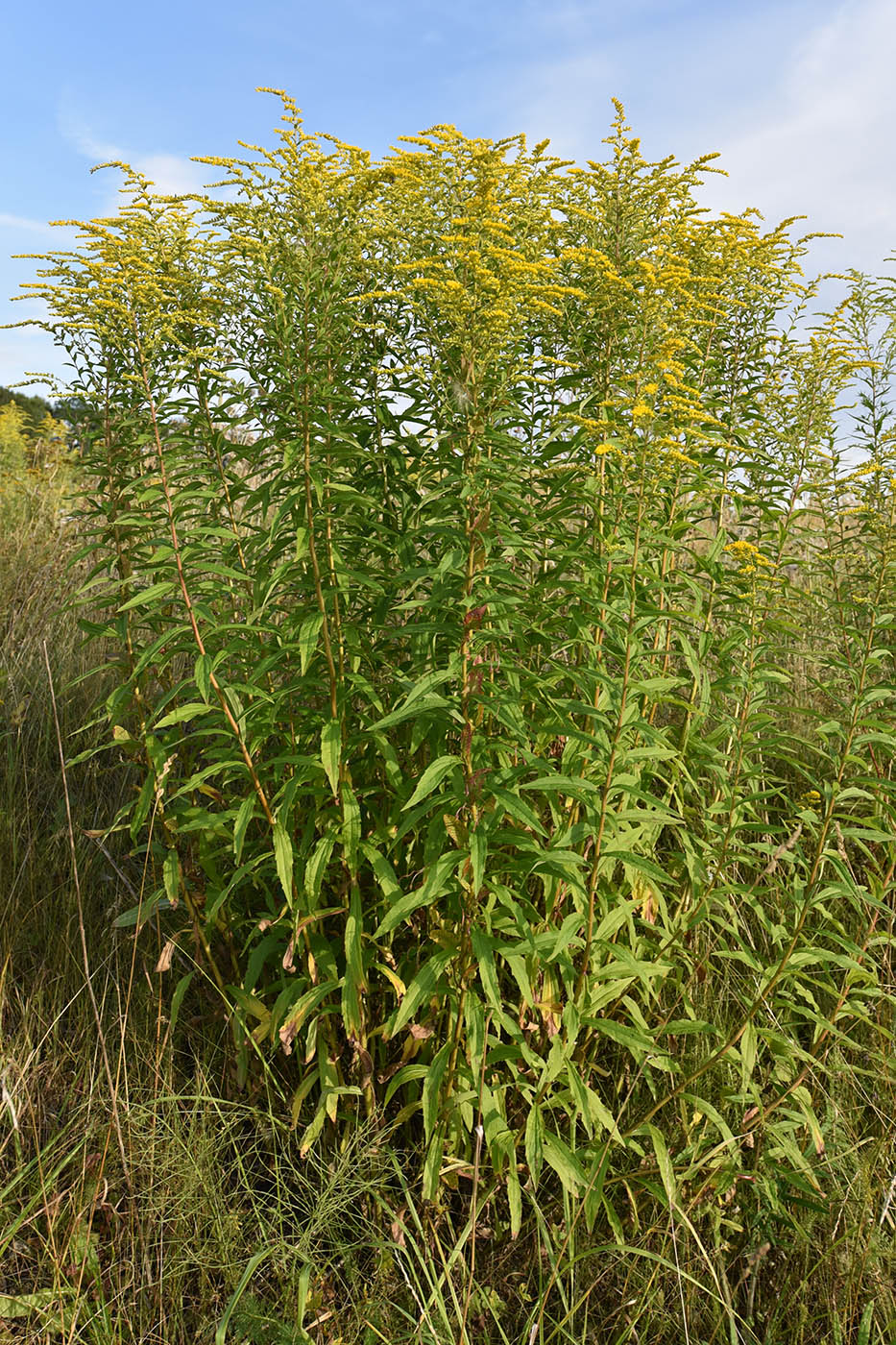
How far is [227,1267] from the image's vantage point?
2996 mm

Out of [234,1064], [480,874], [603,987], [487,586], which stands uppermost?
[487,586]

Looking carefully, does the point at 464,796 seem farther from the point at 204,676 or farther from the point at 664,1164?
the point at 664,1164

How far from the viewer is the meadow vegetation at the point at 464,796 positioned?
2.84 m

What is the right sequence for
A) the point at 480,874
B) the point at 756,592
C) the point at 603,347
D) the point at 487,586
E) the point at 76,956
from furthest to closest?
the point at 76,956
the point at 603,347
the point at 756,592
the point at 487,586
the point at 480,874

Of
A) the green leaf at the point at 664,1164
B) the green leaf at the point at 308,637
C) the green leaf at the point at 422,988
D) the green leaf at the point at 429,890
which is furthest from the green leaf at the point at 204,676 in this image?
the green leaf at the point at 664,1164

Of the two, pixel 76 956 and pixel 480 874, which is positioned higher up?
pixel 480 874

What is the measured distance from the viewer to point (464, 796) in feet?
9.05

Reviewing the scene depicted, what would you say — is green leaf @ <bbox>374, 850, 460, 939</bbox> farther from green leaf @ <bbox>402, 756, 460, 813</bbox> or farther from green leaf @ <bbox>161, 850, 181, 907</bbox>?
green leaf @ <bbox>161, 850, 181, 907</bbox>

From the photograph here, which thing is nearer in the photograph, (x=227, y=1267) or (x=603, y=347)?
(x=227, y=1267)

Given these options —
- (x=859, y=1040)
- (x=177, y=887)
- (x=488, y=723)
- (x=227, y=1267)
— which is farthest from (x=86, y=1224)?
(x=859, y=1040)

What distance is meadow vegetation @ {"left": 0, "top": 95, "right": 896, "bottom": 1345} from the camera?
9.33 feet

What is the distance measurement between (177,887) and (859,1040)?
2.71 meters

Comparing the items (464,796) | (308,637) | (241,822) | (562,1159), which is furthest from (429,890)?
(562,1159)

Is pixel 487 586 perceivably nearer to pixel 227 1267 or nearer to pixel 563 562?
pixel 563 562
